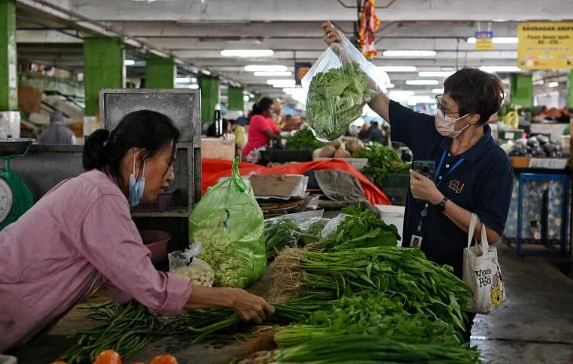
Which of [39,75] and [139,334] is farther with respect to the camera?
[39,75]

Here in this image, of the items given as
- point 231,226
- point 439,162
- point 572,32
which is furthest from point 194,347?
point 572,32

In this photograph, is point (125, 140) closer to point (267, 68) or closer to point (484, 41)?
point (484, 41)

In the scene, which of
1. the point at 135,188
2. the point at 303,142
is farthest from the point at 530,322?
the point at 135,188

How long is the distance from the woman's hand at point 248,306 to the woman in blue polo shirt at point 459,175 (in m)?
1.20

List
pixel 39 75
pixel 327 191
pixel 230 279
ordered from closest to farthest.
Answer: pixel 230 279 → pixel 327 191 → pixel 39 75

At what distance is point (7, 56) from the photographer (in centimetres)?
1128

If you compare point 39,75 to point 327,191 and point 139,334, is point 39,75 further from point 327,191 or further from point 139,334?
point 139,334

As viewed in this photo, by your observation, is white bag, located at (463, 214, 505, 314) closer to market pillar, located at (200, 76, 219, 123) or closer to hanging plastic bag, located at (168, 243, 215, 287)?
hanging plastic bag, located at (168, 243, 215, 287)

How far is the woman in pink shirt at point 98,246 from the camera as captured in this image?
227cm

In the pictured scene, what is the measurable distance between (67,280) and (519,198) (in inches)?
317

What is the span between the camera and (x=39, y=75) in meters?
24.6

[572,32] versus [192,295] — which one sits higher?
[572,32]

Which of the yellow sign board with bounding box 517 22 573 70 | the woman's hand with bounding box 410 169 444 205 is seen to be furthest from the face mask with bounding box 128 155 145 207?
the yellow sign board with bounding box 517 22 573 70

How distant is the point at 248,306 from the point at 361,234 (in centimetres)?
116
